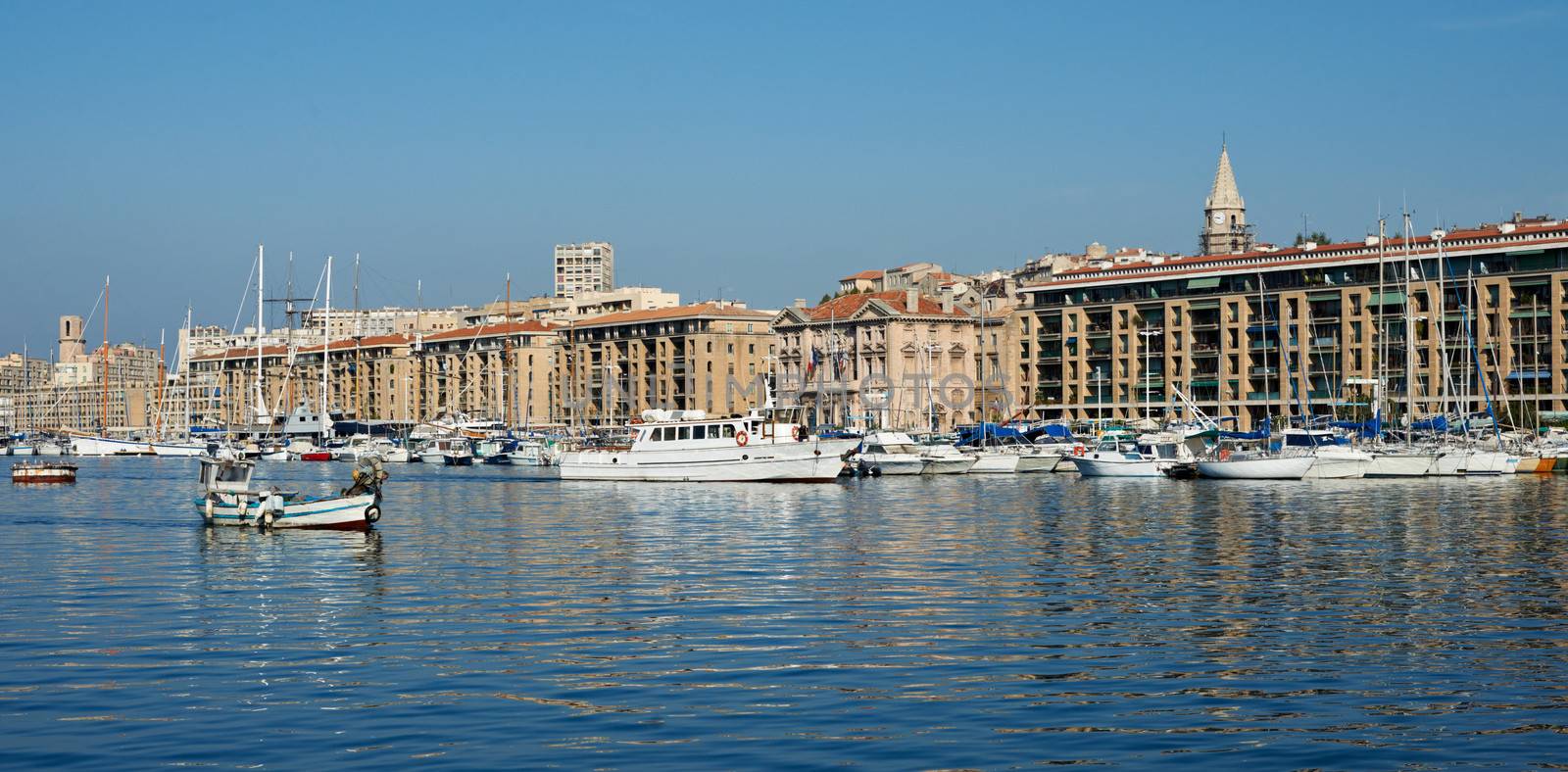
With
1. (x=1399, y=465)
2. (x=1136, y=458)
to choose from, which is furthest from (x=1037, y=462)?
(x=1399, y=465)

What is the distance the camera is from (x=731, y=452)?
8438cm

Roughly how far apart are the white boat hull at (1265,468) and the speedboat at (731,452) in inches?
711

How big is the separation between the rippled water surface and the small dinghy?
3.79 ft

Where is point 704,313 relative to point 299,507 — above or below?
above

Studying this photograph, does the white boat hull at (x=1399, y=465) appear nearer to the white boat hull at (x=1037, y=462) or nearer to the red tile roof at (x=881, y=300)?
the white boat hull at (x=1037, y=462)

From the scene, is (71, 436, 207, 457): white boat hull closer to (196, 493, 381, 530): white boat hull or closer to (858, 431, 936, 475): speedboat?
(858, 431, 936, 475): speedboat

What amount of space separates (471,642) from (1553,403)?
4721 inches

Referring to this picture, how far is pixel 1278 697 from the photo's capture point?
2214 cm

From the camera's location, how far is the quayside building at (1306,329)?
12962 centimetres

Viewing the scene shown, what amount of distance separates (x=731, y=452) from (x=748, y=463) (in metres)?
1.01

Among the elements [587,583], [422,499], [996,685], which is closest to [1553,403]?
[422,499]

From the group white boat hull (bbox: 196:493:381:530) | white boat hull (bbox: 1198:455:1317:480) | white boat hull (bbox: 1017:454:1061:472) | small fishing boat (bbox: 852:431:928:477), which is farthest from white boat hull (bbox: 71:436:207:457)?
white boat hull (bbox: 196:493:381:530)

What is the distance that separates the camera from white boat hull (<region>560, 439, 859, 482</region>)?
84.6m

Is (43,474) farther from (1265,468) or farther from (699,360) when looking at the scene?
(699,360)
